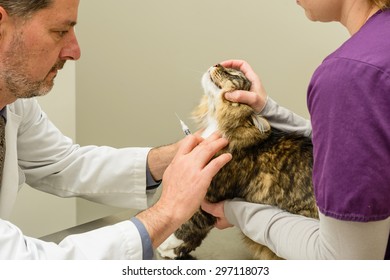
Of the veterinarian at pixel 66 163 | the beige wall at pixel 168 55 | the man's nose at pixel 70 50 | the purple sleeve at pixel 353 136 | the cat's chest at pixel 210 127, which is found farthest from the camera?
the beige wall at pixel 168 55

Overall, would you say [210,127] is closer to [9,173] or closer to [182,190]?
[182,190]

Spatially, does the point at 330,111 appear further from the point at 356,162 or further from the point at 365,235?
the point at 365,235

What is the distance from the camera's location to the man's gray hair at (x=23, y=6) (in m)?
0.93

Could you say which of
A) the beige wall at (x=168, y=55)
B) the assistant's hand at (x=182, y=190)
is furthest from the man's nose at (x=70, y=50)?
the beige wall at (x=168, y=55)

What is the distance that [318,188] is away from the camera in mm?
774

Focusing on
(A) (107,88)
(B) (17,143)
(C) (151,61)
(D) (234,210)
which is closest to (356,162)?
(D) (234,210)

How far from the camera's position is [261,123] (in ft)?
4.05

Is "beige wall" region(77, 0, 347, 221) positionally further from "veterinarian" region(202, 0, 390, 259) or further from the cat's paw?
"veterinarian" region(202, 0, 390, 259)

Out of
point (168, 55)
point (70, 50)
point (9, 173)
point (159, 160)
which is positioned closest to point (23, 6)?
point (70, 50)

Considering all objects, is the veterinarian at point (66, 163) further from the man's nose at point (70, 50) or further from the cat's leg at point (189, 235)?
the cat's leg at point (189, 235)

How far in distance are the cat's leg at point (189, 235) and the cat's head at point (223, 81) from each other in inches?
14.2

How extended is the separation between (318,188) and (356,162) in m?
0.09

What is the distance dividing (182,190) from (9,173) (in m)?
0.48

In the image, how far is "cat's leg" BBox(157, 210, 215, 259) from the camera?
4.32 ft
